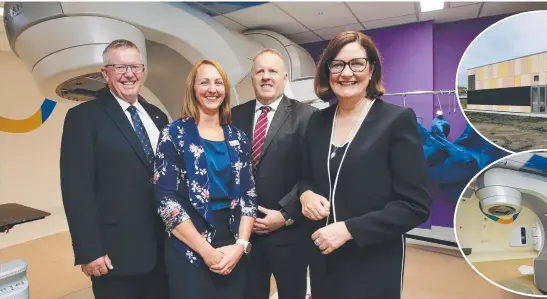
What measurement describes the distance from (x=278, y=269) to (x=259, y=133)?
0.56m

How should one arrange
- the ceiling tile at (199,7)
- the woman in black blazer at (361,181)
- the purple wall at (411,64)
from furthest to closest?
1. the purple wall at (411,64)
2. the ceiling tile at (199,7)
3. the woman in black blazer at (361,181)

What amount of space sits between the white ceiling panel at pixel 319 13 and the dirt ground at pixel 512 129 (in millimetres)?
1054

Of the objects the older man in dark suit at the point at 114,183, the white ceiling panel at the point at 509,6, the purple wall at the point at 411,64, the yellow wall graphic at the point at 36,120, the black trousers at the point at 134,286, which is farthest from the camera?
the yellow wall graphic at the point at 36,120

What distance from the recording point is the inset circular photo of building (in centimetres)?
210

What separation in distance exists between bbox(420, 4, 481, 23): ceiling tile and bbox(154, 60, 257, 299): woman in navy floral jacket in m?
1.56

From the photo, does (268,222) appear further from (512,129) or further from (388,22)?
(512,129)

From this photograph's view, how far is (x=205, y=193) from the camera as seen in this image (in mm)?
1192

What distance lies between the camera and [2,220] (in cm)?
181

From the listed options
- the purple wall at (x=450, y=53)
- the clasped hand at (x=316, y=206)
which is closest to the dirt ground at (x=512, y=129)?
the purple wall at (x=450, y=53)

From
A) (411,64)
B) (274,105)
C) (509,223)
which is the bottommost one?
(509,223)

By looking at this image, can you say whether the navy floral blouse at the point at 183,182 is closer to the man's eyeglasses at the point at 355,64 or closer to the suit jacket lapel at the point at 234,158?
the suit jacket lapel at the point at 234,158

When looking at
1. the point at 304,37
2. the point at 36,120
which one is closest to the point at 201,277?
the point at 304,37

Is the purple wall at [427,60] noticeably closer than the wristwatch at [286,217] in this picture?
No

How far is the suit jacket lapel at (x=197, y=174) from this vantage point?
1.18 m
